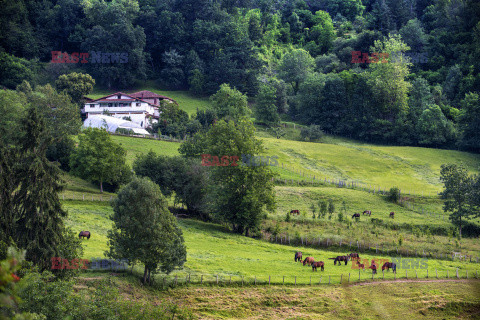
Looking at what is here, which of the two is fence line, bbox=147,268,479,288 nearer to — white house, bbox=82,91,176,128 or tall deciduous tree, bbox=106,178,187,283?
tall deciduous tree, bbox=106,178,187,283

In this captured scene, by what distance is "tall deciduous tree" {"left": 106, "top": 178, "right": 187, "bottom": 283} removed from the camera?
40.6 m

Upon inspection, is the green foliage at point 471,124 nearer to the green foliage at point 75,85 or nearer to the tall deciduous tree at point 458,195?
the tall deciduous tree at point 458,195

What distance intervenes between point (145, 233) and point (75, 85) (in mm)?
82959

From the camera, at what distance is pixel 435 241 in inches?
2418

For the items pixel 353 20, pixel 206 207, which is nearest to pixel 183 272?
pixel 206 207

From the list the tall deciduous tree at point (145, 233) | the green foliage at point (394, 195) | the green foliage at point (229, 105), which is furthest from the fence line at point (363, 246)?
the green foliage at point (229, 105)

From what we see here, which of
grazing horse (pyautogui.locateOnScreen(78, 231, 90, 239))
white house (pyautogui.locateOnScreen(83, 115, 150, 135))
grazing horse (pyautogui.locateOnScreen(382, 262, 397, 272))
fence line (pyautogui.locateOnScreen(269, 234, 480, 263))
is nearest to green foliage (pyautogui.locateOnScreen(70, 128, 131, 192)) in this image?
grazing horse (pyautogui.locateOnScreen(78, 231, 90, 239))

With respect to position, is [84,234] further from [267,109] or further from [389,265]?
[267,109]

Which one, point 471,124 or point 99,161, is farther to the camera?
point 471,124

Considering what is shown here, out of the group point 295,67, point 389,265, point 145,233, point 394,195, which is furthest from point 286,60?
point 145,233

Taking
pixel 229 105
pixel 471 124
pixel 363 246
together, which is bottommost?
pixel 363 246

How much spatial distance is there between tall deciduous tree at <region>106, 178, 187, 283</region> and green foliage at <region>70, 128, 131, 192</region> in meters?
28.8

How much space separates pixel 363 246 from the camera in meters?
58.8

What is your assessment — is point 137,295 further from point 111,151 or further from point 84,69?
point 84,69
